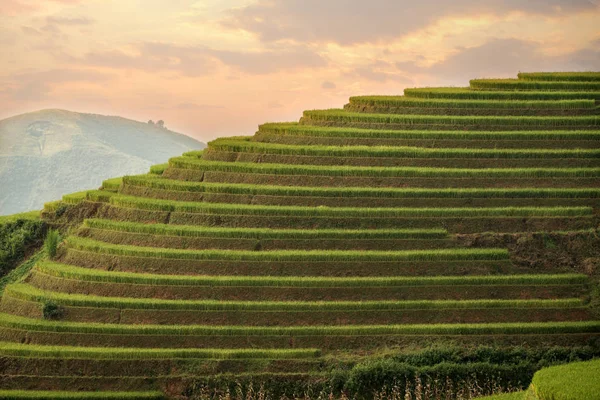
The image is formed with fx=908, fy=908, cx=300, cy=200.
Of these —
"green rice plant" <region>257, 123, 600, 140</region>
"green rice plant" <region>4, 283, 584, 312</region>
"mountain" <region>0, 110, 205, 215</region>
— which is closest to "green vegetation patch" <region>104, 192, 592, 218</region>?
"green rice plant" <region>4, 283, 584, 312</region>

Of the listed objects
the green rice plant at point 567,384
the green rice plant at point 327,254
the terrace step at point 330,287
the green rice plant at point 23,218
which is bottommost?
the green rice plant at point 567,384

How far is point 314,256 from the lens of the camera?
97.7ft

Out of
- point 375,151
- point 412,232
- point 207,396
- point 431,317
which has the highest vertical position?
point 375,151

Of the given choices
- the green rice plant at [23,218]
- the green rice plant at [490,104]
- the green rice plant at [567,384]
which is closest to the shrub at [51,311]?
the green rice plant at [23,218]

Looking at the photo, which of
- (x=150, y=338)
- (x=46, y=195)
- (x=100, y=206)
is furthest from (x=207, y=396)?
(x=46, y=195)

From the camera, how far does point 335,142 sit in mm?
35125

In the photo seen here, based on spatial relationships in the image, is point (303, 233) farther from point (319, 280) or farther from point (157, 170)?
point (157, 170)

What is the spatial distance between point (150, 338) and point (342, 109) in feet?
47.2

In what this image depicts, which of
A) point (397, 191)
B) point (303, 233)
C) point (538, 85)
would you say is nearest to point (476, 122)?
point (538, 85)

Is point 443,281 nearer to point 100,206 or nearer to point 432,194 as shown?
point 432,194

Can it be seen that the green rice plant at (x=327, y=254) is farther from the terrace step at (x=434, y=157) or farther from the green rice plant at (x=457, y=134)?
the green rice plant at (x=457, y=134)

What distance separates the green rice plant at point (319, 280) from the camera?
29.1 meters

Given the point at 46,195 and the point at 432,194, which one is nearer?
the point at 432,194

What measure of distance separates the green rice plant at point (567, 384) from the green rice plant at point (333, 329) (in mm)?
5429
